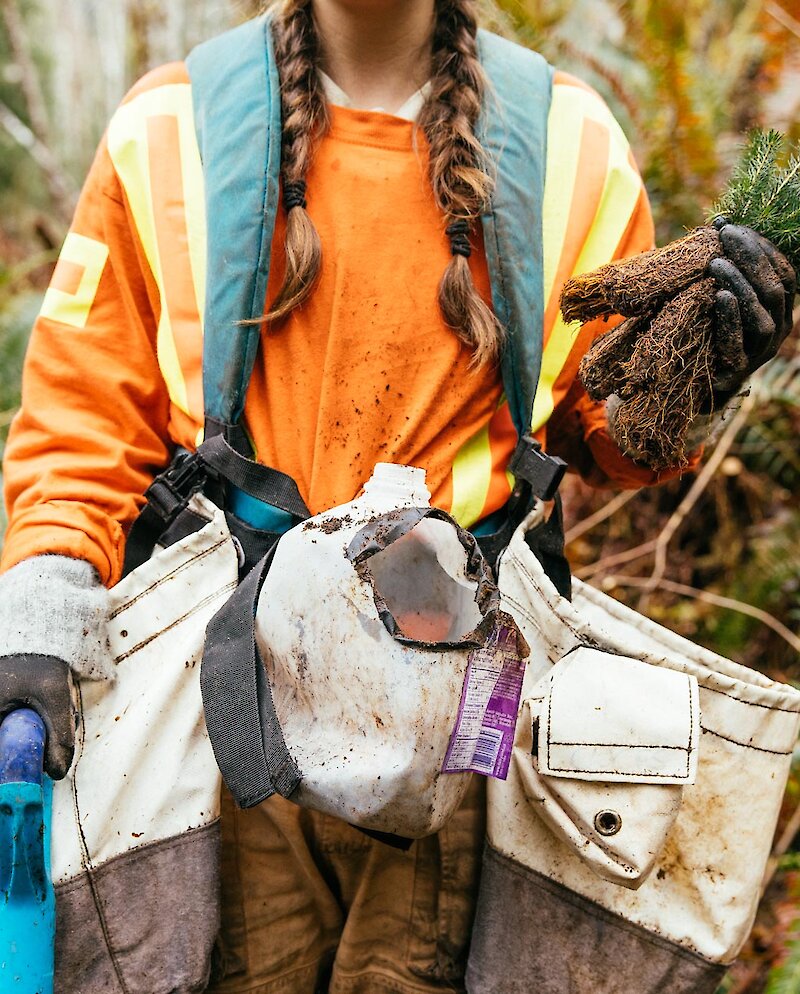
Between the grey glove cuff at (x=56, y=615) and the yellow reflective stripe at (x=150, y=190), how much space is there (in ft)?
1.10

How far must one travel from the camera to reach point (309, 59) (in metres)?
1.74

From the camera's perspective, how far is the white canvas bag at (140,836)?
142cm

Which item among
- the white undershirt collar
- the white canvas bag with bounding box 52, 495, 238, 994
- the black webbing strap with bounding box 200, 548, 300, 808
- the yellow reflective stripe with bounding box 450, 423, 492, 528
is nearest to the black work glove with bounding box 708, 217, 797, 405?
the yellow reflective stripe with bounding box 450, 423, 492, 528

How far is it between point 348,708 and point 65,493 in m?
0.60

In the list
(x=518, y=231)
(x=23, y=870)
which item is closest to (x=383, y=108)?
(x=518, y=231)

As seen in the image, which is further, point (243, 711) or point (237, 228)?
point (237, 228)

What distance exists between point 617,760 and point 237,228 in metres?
0.96

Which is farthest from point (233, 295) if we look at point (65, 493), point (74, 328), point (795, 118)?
point (795, 118)

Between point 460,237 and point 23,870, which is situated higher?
point 460,237

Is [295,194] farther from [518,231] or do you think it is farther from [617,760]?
[617,760]

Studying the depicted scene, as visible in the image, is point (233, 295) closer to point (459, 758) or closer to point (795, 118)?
point (459, 758)

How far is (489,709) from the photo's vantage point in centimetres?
134

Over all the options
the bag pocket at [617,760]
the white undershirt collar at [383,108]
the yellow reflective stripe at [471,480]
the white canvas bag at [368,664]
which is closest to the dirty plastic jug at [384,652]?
the white canvas bag at [368,664]

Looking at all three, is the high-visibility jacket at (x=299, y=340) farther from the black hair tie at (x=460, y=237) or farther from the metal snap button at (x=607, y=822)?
the metal snap button at (x=607, y=822)
